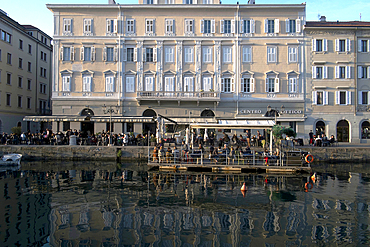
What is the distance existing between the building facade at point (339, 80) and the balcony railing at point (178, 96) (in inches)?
486

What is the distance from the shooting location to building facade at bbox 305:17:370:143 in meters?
37.4

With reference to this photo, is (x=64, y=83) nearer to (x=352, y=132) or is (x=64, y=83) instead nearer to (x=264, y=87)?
(x=264, y=87)

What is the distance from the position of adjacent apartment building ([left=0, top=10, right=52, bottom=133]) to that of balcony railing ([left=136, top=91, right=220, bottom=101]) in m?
16.8

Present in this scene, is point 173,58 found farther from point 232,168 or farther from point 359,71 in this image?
point 359,71

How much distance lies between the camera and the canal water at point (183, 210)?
10.2 meters

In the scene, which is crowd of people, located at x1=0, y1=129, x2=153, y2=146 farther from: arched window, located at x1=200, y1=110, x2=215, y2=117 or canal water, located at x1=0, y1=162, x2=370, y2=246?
canal water, located at x1=0, y1=162, x2=370, y2=246

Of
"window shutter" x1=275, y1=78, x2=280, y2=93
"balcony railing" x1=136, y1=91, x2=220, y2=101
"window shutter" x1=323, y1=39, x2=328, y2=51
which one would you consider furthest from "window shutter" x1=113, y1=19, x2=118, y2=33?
"window shutter" x1=323, y1=39, x2=328, y2=51

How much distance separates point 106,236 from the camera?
1026cm

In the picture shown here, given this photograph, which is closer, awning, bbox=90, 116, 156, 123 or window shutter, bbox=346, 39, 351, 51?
awning, bbox=90, 116, 156, 123

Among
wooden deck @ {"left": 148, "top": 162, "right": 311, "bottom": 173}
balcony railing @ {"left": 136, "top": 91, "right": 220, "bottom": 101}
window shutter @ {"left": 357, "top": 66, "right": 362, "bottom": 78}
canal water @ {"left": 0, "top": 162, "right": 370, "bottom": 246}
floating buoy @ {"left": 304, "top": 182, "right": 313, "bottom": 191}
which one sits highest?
window shutter @ {"left": 357, "top": 66, "right": 362, "bottom": 78}

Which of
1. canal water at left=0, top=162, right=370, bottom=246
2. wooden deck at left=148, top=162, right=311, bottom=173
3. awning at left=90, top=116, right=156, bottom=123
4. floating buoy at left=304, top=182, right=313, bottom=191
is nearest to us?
canal water at left=0, top=162, right=370, bottom=246

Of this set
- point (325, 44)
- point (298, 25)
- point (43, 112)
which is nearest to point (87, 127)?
point (43, 112)

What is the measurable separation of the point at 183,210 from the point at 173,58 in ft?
Answer: 91.2

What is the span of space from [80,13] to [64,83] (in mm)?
9101
